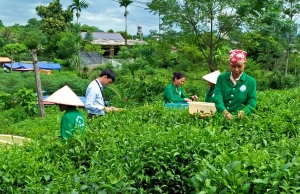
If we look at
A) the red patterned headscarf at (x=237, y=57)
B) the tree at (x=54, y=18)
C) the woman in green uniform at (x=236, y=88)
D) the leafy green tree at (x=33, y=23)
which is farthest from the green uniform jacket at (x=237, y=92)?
the leafy green tree at (x=33, y=23)

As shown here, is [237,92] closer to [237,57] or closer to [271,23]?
[237,57]

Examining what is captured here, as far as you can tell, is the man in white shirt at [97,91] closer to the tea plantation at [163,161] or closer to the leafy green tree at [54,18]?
the tea plantation at [163,161]

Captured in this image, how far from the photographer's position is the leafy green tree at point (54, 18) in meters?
A: 46.6

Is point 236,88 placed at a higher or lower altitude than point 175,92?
higher

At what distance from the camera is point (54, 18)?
159ft

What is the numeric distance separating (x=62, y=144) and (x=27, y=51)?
4071 centimetres

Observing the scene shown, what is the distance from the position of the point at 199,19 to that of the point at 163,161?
38.2 feet

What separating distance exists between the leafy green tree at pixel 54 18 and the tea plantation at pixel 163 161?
43.9m

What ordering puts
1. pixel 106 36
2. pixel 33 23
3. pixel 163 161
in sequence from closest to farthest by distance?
pixel 163 161
pixel 106 36
pixel 33 23

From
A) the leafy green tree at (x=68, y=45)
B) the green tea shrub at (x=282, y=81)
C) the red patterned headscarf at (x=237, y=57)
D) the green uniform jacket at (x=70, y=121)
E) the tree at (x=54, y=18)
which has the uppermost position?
the tree at (x=54, y=18)

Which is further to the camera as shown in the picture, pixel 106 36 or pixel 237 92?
pixel 106 36

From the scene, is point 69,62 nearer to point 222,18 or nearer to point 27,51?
point 27,51

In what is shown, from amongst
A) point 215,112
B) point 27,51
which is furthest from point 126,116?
point 27,51

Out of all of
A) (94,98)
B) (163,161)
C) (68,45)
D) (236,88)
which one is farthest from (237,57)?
(68,45)
